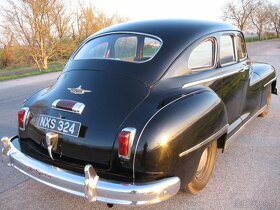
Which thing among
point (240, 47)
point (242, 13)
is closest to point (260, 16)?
point (242, 13)

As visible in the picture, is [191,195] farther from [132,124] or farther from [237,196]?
[132,124]

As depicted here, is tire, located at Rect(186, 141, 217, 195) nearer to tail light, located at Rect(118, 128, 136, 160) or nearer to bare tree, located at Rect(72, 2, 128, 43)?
tail light, located at Rect(118, 128, 136, 160)

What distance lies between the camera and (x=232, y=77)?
3686mm

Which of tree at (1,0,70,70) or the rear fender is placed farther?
tree at (1,0,70,70)

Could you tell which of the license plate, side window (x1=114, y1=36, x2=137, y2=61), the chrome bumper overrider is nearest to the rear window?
side window (x1=114, y1=36, x2=137, y2=61)

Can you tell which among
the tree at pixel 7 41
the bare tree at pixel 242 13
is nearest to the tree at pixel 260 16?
the bare tree at pixel 242 13

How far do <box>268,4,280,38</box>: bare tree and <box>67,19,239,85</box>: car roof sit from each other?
6868 centimetres

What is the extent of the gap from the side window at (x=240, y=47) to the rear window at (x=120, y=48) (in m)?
1.55

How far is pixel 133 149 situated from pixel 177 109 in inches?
20.5

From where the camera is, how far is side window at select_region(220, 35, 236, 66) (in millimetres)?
3659

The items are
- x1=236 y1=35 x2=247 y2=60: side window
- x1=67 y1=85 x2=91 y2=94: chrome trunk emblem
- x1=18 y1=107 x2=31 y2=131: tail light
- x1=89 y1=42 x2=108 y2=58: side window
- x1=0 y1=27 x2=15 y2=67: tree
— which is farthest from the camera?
x1=0 y1=27 x2=15 y2=67: tree

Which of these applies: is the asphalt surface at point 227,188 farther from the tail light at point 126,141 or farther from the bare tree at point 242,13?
the bare tree at point 242,13

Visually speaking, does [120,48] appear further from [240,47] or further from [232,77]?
[240,47]

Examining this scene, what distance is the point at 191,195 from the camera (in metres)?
3.04
